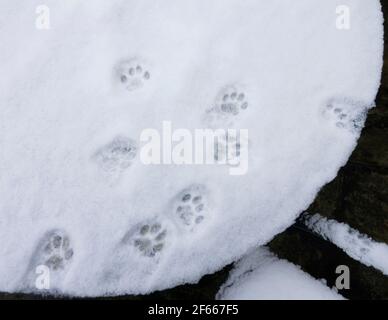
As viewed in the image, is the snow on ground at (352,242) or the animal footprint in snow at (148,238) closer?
the animal footprint in snow at (148,238)

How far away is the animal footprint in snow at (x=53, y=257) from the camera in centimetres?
102

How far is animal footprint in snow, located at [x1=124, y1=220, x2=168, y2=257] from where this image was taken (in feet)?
3.43

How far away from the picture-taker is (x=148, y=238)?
105 cm

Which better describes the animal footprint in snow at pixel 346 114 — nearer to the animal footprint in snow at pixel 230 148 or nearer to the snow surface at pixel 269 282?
the animal footprint in snow at pixel 230 148

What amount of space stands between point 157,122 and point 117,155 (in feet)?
0.49

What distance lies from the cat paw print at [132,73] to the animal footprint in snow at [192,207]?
0.34 metres

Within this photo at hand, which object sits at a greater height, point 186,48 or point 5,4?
point 5,4

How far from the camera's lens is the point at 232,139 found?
3.52 ft

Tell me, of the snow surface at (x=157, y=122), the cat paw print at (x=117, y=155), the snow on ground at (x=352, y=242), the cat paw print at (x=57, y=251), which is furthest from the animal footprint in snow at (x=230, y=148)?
the cat paw print at (x=57, y=251)

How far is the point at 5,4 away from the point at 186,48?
20.2 inches

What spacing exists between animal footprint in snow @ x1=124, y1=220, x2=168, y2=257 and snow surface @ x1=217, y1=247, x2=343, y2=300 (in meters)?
0.28

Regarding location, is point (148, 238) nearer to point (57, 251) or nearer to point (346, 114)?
point (57, 251)
